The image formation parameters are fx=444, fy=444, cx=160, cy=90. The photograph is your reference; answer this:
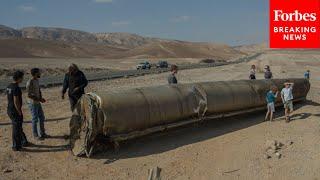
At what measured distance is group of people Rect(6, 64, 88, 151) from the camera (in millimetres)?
8792

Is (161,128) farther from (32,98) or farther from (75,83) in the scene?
(32,98)

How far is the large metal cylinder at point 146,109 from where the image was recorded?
30.1 ft

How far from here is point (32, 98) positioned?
934 cm

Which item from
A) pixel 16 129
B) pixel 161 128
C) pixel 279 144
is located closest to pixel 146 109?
pixel 161 128

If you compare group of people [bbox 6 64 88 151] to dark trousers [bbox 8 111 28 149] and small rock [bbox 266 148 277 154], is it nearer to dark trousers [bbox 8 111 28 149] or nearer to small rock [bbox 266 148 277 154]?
dark trousers [bbox 8 111 28 149]

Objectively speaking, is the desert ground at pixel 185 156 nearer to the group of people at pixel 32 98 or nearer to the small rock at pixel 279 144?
the small rock at pixel 279 144

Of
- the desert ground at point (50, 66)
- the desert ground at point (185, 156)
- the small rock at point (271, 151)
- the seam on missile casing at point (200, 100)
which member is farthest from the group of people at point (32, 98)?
the desert ground at point (50, 66)

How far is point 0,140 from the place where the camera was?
10141 millimetres

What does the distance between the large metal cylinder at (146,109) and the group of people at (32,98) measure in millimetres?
565

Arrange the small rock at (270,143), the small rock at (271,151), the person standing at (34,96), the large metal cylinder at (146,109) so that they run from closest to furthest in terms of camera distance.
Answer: the large metal cylinder at (146,109) < the person standing at (34,96) < the small rock at (271,151) < the small rock at (270,143)

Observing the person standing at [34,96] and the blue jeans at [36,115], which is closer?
A: the person standing at [34,96]

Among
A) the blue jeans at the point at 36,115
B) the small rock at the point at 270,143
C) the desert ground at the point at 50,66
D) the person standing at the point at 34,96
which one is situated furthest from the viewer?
the desert ground at the point at 50,66

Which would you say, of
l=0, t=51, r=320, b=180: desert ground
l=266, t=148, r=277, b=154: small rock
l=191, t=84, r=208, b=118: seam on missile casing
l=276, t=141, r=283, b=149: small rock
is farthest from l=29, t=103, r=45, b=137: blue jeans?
l=276, t=141, r=283, b=149: small rock

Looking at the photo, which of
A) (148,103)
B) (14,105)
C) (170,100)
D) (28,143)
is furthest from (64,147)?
(170,100)
